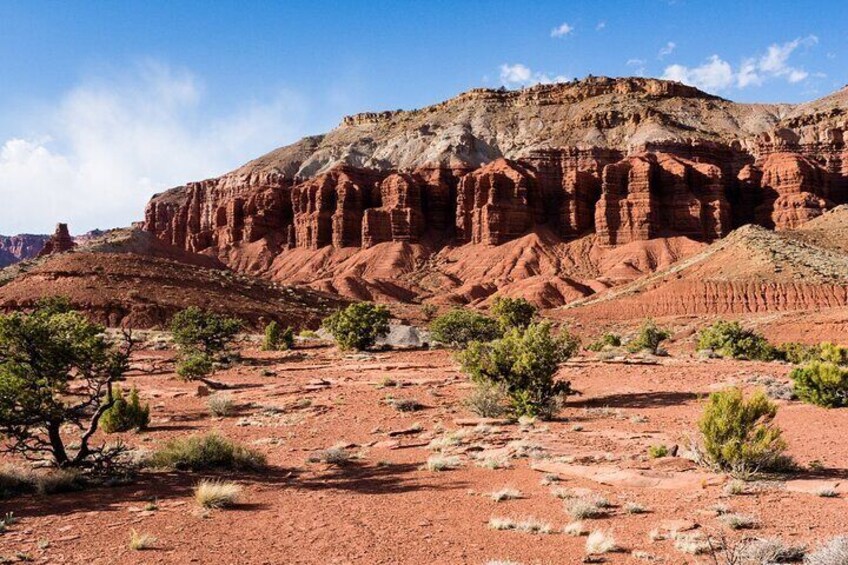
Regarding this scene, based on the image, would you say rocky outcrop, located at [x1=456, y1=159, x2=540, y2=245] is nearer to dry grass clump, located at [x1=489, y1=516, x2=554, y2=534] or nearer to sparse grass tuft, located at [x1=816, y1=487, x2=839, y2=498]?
sparse grass tuft, located at [x1=816, y1=487, x2=839, y2=498]

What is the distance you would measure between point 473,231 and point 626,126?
46.7 m

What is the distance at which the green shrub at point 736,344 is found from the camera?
107 ft

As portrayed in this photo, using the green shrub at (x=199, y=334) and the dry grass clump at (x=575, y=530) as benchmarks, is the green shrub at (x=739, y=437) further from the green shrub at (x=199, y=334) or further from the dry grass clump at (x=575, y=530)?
the green shrub at (x=199, y=334)

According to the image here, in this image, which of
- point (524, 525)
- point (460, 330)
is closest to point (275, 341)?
point (460, 330)

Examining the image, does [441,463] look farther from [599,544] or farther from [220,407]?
[220,407]

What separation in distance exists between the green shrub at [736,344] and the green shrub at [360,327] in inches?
803

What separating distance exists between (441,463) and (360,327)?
25603mm

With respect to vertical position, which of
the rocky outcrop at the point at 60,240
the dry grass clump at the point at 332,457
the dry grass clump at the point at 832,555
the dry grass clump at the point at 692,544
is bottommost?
the dry grass clump at the point at 332,457

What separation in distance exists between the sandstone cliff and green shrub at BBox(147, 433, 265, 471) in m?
75.0

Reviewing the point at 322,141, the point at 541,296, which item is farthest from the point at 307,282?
the point at 322,141

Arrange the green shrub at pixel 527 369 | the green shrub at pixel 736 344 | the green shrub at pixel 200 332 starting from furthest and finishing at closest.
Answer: the green shrub at pixel 200 332 < the green shrub at pixel 736 344 < the green shrub at pixel 527 369

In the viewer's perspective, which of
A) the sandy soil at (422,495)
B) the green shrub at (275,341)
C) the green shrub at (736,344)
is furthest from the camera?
the green shrub at (275,341)

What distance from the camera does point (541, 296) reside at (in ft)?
265

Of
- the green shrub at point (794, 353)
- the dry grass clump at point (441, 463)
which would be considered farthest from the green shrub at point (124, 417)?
the green shrub at point (794, 353)
